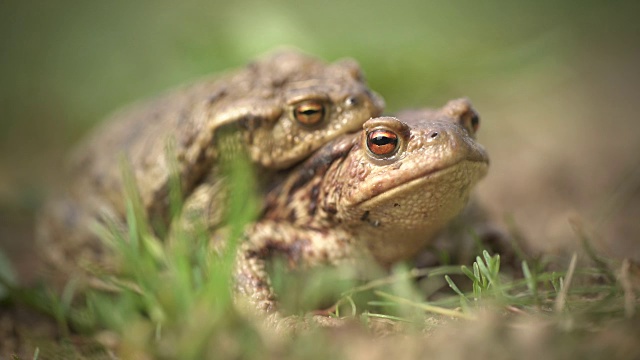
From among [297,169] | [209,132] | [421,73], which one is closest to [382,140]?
[297,169]

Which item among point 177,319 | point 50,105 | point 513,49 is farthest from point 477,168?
point 50,105

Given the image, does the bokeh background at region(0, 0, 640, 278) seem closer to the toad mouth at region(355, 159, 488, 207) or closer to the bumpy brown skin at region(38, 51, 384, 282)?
the toad mouth at region(355, 159, 488, 207)

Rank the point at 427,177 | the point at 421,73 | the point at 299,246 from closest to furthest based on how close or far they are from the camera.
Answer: the point at 427,177, the point at 299,246, the point at 421,73

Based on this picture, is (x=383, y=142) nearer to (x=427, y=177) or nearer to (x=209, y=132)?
(x=427, y=177)

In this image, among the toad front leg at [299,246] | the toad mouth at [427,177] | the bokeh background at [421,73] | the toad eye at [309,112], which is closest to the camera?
the toad mouth at [427,177]

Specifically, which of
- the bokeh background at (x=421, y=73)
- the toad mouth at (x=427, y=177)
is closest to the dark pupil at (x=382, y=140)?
the toad mouth at (x=427, y=177)

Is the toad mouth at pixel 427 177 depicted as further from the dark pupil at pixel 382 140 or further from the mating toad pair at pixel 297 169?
the dark pupil at pixel 382 140
